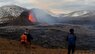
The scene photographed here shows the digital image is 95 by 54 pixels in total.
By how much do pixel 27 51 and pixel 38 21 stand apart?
4778 cm

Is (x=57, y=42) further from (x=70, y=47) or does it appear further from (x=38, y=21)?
(x=38, y=21)

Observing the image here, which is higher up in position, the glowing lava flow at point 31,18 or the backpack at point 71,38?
the backpack at point 71,38

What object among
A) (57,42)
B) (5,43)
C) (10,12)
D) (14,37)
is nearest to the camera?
(5,43)

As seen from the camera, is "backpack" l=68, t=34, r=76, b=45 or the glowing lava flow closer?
"backpack" l=68, t=34, r=76, b=45

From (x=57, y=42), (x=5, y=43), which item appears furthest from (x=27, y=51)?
(x=57, y=42)

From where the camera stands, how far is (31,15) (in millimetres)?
73688

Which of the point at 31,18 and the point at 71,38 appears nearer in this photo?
the point at 71,38

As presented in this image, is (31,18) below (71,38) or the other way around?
below

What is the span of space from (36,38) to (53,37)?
8.67ft

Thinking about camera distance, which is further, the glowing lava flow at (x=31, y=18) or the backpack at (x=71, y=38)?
the glowing lava flow at (x=31, y=18)

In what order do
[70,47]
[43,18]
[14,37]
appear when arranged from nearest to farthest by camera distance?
[70,47]
[14,37]
[43,18]

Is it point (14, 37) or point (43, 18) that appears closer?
point (14, 37)

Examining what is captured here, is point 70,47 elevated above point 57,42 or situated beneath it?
elevated above

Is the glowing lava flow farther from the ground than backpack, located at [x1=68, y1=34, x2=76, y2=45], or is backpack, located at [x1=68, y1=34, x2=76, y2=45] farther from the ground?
backpack, located at [x1=68, y1=34, x2=76, y2=45]
